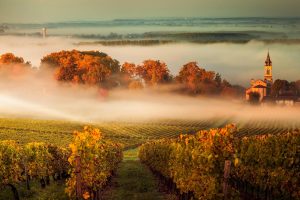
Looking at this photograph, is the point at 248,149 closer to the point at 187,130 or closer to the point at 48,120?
the point at 187,130

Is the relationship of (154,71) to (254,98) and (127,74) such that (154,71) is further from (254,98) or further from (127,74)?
(254,98)

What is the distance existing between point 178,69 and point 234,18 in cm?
252

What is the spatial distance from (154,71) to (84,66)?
7.85ft

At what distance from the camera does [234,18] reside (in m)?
16.7

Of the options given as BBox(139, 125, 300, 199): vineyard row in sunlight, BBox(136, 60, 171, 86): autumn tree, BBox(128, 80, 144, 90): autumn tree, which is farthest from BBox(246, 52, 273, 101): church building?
BBox(139, 125, 300, 199): vineyard row in sunlight

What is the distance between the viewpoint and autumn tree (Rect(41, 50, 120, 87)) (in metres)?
16.9

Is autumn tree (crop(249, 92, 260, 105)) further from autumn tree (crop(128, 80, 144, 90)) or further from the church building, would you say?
autumn tree (crop(128, 80, 144, 90))

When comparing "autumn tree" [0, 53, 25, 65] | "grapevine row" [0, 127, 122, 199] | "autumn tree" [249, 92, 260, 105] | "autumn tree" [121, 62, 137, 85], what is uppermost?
"autumn tree" [0, 53, 25, 65]

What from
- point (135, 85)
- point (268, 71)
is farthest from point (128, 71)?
point (268, 71)

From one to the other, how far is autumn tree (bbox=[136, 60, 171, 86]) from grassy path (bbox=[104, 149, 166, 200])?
2.95m

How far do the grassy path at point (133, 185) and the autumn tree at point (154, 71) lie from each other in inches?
116

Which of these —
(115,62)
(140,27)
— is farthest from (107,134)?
(140,27)

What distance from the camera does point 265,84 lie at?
54.1 feet

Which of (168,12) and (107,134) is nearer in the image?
(168,12)
